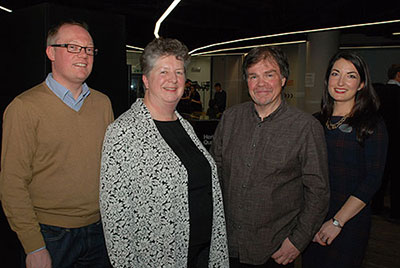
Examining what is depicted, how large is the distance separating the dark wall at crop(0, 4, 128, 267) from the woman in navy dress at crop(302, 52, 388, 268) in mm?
1517

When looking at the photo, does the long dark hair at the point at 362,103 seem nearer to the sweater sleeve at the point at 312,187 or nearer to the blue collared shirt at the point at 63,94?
the sweater sleeve at the point at 312,187

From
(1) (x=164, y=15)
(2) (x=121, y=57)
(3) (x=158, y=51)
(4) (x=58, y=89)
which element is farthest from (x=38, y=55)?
(1) (x=164, y=15)

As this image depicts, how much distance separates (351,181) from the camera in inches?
81.2

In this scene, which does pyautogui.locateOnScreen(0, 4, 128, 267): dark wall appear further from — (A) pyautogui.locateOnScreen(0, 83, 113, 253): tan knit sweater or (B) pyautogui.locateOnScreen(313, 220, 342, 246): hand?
(B) pyautogui.locateOnScreen(313, 220, 342, 246): hand

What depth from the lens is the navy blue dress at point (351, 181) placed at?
6.58ft

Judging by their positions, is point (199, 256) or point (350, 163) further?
point (350, 163)

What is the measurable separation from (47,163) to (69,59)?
55 centimetres

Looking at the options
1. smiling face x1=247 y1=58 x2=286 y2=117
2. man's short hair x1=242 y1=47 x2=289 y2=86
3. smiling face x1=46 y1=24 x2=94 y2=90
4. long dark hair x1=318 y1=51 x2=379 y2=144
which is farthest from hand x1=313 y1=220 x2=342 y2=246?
smiling face x1=46 y1=24 x2=94 y2=90

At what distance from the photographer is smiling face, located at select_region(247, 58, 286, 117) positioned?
1.88 m

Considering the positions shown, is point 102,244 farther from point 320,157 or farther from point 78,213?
point 320,157

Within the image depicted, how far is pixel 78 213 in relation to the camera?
181 centimetres

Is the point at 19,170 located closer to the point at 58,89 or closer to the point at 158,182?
the point at 58,89

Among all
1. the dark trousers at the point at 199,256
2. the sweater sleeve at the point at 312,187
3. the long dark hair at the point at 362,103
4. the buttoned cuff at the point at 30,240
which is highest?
the long dark hair at the point at 362,103

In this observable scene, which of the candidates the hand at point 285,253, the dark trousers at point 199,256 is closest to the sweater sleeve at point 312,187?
the hand at point 285,253
